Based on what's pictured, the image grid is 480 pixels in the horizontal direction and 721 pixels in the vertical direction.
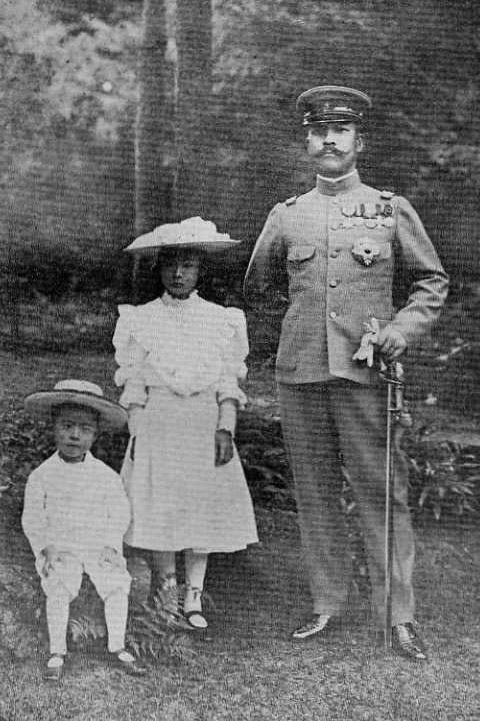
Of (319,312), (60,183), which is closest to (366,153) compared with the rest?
(319,312)

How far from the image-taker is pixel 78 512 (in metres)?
2.73

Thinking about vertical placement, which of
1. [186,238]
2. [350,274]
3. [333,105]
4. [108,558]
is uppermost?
[333,105]

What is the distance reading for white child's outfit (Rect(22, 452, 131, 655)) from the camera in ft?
8.89

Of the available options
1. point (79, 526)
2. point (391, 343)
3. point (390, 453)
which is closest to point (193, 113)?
point (391, 343)

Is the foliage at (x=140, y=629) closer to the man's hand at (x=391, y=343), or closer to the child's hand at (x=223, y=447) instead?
the child's hand at (x=223, y=447)

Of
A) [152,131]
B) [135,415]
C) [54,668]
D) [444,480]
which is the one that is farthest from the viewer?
[444,480]

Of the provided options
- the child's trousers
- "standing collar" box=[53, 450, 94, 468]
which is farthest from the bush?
the child's trousers

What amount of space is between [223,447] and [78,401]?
47cm

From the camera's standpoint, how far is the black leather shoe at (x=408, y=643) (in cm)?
274

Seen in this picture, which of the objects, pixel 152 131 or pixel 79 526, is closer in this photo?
pixel 79 526

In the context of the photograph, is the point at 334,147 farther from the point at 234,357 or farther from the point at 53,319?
the point at 53,319

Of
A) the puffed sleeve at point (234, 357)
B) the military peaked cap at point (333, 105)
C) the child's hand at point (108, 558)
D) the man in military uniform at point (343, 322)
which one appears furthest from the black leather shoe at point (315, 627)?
the military peaked cap at point (333, 105)

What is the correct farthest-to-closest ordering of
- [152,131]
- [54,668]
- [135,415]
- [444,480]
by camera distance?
[444,480], [152,131], [135,415], [54,668]

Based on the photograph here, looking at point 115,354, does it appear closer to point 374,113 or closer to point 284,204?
point 284,204
